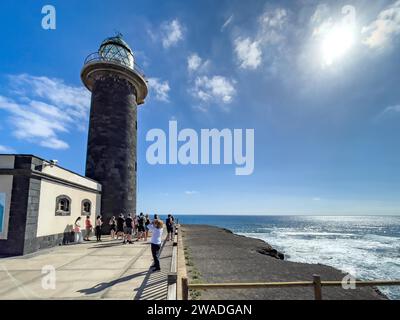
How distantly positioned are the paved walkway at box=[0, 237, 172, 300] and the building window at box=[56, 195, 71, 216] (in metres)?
2.63

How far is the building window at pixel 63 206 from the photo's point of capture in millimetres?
12556

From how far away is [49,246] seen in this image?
457 inches

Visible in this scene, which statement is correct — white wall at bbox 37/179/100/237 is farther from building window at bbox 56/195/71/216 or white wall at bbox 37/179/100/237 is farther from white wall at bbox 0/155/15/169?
white wall at bbox 0/155/15/169

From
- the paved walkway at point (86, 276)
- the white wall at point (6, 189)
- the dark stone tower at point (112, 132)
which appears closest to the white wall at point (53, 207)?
the white wall at point (6, 189)

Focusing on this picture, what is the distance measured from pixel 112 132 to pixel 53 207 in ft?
27.6

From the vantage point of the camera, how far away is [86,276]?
684cm

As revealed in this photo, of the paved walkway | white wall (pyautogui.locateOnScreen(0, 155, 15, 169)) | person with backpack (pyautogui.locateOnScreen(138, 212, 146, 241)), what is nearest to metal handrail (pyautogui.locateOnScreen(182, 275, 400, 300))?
the paved walkway

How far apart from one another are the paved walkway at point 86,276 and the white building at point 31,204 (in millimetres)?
917

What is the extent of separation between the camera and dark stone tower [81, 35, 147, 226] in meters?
18.7

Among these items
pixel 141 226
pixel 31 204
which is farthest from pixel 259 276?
pixel 31 204

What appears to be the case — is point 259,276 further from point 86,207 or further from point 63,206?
point 86,207

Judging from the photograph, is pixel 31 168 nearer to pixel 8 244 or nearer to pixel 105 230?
pixel 8 244

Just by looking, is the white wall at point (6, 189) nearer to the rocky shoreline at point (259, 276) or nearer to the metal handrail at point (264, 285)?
the rocky shoreline at point (259, 276)

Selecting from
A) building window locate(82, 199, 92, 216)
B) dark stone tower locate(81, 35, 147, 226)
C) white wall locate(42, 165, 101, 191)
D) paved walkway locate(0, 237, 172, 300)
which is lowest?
paved walkway locate(0, 237, 172, 300)
